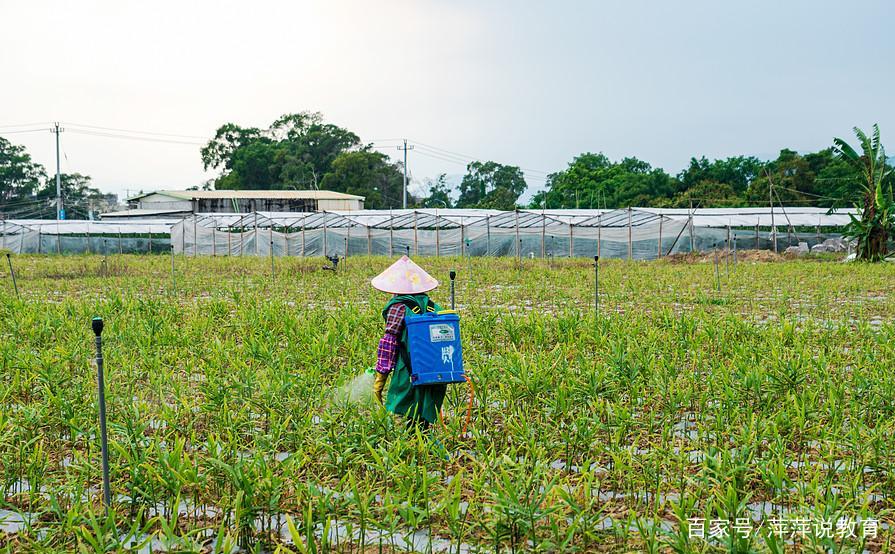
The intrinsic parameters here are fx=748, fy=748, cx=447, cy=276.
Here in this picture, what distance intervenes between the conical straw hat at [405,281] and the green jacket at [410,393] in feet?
0.23

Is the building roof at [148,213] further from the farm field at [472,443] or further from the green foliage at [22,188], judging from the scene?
the farm field at [472,443]

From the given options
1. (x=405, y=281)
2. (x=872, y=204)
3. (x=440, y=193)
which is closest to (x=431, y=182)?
(x=440, y=193)

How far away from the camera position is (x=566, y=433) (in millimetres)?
3986

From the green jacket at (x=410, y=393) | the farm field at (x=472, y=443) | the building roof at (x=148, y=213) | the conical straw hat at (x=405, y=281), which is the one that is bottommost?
the farm field at (x=472, y=443)

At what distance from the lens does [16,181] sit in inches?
2096

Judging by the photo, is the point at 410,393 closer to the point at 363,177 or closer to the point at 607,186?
the point at 607,186

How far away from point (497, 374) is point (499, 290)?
300 inches

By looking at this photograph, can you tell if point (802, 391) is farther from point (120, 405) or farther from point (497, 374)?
point (120, 405)

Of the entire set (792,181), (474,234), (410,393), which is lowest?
(410,393)

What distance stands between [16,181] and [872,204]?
53.7m

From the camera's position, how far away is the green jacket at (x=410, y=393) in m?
4.04

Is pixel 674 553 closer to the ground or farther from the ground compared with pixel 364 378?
closer to the ground

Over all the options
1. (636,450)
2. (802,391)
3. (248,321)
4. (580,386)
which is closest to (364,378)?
(580,386)

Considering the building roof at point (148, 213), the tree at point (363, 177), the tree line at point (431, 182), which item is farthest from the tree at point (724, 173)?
the building roof at point (148, 213)
